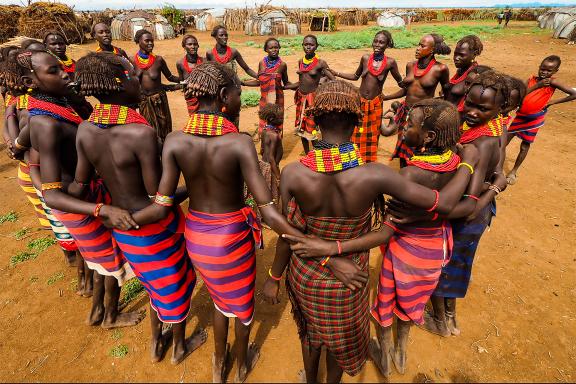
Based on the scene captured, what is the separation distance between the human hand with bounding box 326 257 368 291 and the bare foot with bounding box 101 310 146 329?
2.40 meters

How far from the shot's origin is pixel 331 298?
1962 millimetres

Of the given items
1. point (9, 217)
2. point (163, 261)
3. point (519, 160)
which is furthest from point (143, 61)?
point (519, 160)

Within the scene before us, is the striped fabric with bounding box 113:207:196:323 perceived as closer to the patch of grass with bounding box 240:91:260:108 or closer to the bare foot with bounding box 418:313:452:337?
the bare foot with bounding box 418:313:452:337

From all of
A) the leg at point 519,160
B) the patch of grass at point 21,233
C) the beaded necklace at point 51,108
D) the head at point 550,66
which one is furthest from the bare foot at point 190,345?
the head at point 550,66

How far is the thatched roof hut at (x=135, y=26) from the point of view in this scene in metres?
24.4

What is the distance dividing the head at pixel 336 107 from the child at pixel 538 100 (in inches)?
205

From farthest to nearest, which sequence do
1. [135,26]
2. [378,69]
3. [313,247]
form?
[135,26] < [378,69] < [313,247]

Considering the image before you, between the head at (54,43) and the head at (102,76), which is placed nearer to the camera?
the head at (102,76)

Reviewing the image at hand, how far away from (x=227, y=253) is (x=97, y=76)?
4.62 feet

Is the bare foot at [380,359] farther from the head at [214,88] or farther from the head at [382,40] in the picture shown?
the head at [382,40]

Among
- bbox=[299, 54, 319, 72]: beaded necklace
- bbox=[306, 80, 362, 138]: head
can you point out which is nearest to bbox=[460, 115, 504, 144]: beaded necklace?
bbox=[306, 80, 362, 138]: head

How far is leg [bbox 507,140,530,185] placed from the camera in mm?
5540

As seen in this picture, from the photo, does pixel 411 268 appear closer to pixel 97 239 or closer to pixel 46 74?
pixel 97 239

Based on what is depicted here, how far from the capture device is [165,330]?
10.1 feet
